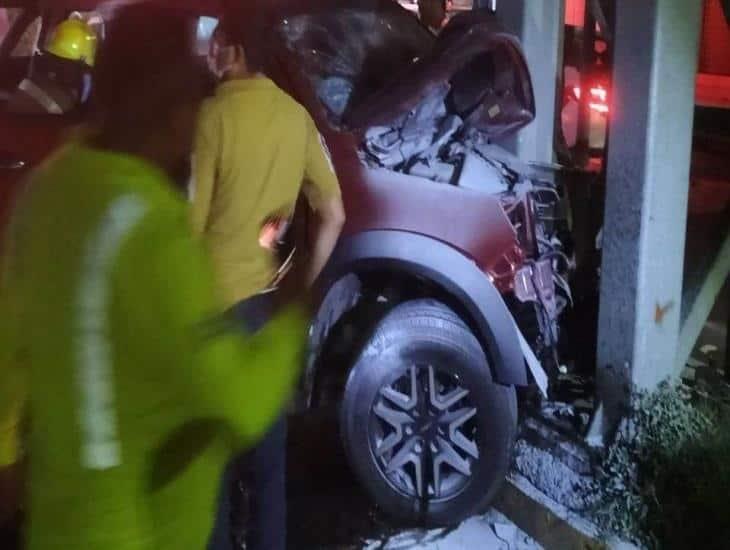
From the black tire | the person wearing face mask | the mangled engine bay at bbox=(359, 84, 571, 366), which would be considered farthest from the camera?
the person wearing face mask

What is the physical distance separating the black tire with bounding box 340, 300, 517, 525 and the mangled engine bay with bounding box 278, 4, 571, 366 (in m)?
0.44

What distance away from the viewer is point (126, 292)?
6.28ft

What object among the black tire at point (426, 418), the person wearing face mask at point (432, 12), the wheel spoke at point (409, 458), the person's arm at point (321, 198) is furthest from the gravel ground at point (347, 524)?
the person wearing face mask at point (432, 12)

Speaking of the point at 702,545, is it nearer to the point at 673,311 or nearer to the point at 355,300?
the point at 673,311

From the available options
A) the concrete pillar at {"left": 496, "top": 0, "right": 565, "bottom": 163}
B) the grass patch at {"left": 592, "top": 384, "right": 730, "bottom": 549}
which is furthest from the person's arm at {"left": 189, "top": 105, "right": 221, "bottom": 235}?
the concrete pillar at {"left": 496, "top": 0, "right": 565, "bottom": 163}

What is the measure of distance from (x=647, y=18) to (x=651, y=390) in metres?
1.52

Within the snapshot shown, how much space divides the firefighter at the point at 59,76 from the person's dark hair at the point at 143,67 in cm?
291

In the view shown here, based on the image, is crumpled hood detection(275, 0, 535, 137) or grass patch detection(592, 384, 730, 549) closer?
grass patch detection(592, 384, 730, 549)

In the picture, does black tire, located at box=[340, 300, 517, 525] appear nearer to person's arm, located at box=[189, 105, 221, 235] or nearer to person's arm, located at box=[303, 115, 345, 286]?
person's arm, located at box=[303, 115, 345, 286]

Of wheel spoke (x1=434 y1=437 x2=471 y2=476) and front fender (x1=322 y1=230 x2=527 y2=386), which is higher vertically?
front fender (x1=322 y1=230 x2=527 y2=386)

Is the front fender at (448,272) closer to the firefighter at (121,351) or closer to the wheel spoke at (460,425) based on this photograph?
the wheel spoke at (460,425)

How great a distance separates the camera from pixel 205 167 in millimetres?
3537

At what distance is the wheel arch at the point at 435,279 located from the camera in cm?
483

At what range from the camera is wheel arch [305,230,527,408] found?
→ 4828mm
